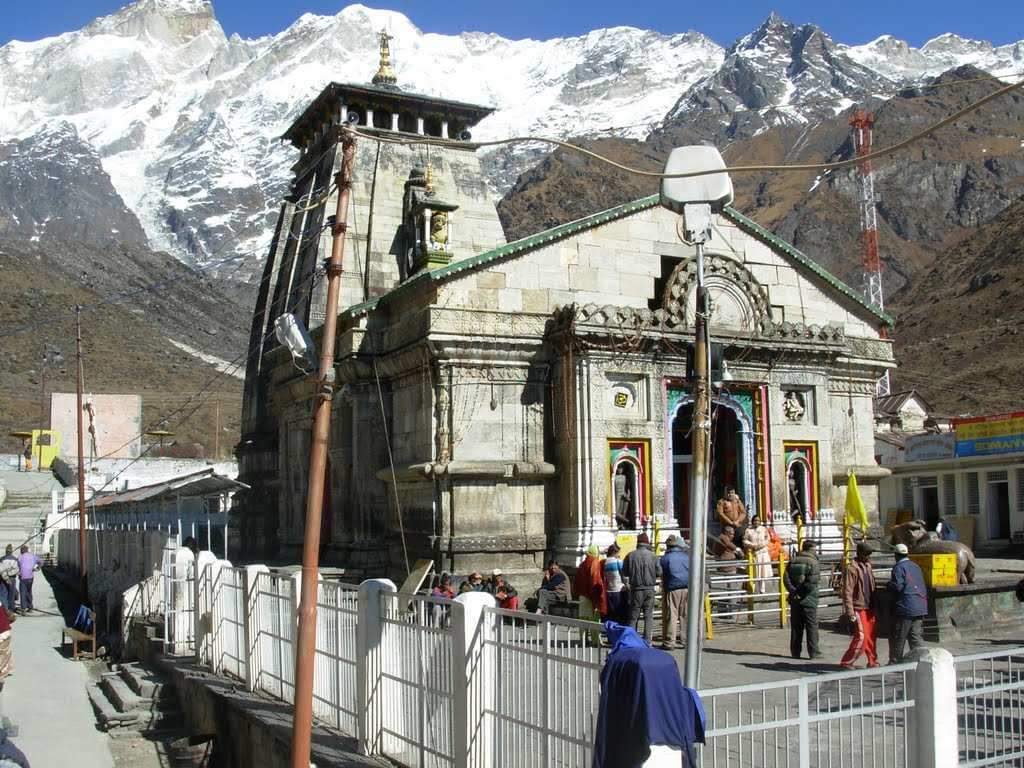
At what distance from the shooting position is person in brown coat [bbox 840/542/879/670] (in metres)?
13.9

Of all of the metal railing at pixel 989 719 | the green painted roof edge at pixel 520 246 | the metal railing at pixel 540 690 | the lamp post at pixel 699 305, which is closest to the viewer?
the metal railing at pixel 540 690

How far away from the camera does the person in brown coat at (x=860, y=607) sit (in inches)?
545

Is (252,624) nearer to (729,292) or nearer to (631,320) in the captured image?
(631,320)

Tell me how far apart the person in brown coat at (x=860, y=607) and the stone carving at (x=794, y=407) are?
8516 millimetres

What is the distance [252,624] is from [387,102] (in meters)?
17.0

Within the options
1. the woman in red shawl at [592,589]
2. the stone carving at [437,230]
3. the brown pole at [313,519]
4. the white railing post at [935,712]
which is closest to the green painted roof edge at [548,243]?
the stone carving at [437,230]

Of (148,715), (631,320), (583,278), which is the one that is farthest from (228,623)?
(583,278)

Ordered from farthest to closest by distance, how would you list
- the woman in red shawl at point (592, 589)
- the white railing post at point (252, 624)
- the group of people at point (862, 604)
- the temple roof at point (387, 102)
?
the temple roof at point (387, 102)
the woman in red shawl at point (592, 589)
the white railing post at point (252, 624)
the group of people at point (862, 604)

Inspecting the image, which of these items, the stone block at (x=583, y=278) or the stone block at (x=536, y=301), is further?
the stone block at (x=583, y=278)

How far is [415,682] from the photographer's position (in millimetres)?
10570

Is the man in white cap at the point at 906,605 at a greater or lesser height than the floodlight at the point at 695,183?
Answer: lesser

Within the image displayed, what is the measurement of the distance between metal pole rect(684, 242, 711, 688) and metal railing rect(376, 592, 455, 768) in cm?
200

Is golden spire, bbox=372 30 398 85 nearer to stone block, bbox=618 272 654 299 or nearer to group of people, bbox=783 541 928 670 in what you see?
stone block, bbox=618 272 654 299

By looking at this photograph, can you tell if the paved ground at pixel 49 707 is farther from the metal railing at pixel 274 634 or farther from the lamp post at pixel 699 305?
the lamp post at pixel 699 305
